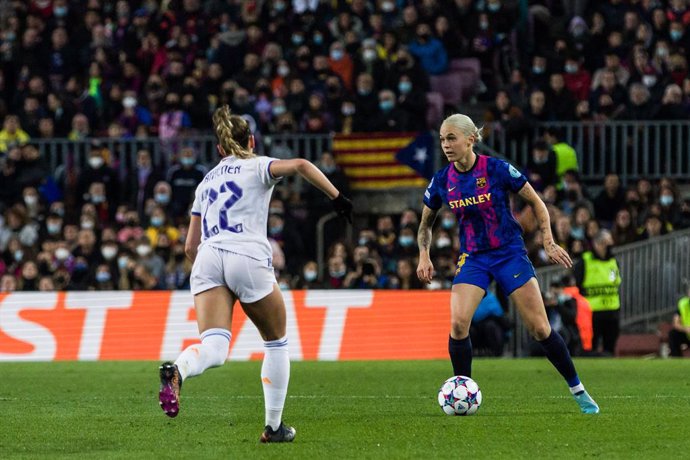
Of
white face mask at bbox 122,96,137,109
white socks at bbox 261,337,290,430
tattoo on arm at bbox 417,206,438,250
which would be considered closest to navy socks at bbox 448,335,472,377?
tattoo on arm at bbox 417,206,438,250

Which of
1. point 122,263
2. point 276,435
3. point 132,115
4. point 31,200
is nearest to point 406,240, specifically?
point 122,263

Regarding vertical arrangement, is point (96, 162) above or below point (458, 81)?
below

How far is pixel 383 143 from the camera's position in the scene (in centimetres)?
2384

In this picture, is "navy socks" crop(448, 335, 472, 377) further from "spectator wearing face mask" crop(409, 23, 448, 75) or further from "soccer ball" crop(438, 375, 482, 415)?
"spectator wearing face mask" crop(409, 23, 448, 75)

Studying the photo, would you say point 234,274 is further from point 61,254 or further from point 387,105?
Result: point 387,105

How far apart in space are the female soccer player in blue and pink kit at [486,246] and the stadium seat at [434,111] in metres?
12.9

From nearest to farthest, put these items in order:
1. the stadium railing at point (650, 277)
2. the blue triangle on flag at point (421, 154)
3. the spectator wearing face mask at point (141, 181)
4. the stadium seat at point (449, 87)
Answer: the stadium railing at point (650, 277)
the blue triangle on flag at point (421, 154)
the spectator wearing face mask at point (141, 181)
the stadium seat at point (449, 87)

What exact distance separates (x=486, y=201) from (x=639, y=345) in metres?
11.1

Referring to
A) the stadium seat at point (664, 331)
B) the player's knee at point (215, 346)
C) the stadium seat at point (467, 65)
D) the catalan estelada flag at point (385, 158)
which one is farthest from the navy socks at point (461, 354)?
the stadium seat at point (467, 65)

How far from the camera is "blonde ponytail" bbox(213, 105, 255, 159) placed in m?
9.18

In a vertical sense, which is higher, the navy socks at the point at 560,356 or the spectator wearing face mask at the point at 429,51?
the spectator wearing face mask at the point at 429,51

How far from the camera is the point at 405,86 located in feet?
80.8

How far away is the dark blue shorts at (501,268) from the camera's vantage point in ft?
37.3

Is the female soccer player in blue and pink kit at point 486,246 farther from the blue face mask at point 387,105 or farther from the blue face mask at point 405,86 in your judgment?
the blue face mask at point 405,86
